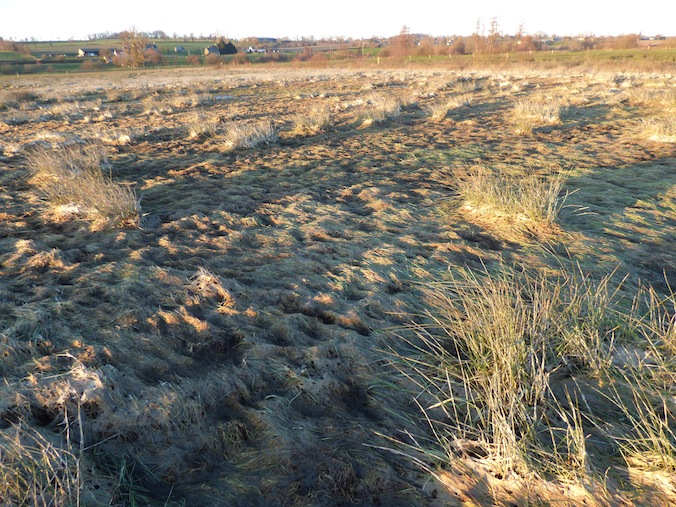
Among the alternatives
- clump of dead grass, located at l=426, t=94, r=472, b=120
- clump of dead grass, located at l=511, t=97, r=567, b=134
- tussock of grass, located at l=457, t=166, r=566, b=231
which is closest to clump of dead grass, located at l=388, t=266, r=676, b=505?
tussock of grass, located at l=457, t=166, r=566, b=231

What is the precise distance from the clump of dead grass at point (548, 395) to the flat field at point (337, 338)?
0.05 feet

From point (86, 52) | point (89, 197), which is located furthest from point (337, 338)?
point (86, 52)

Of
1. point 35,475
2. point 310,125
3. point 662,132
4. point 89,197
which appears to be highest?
point 310,125

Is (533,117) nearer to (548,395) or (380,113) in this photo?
(380,113)

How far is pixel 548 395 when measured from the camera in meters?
1.89

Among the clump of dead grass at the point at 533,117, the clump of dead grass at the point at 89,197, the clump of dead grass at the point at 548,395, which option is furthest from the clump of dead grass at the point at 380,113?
the clump of dead grass at the point at 548,395

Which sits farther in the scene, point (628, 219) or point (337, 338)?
point (628, 219)

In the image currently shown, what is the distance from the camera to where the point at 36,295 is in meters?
2.72

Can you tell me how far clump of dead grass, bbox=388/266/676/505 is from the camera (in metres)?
1.56

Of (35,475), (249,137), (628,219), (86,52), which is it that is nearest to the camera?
(35,475)

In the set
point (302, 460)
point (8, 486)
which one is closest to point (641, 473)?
point (302, 460)

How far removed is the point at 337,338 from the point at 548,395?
3.84 feet

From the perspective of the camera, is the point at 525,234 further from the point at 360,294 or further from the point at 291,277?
the point at 291,277

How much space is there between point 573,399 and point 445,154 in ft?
18.2
